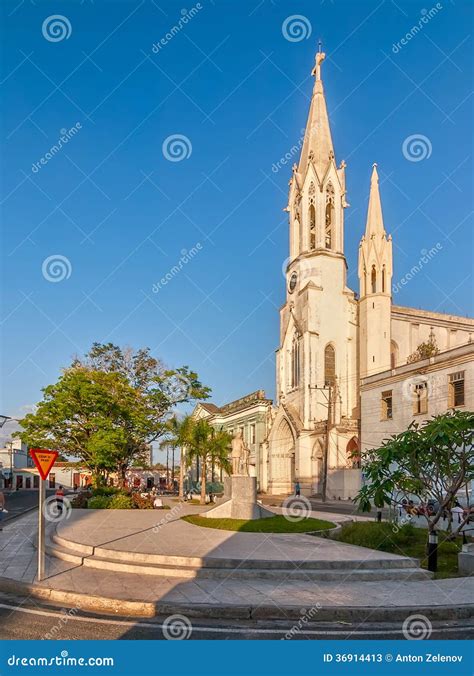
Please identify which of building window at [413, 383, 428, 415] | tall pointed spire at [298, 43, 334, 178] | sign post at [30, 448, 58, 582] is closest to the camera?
sign post at [30, 448, 58, 582]

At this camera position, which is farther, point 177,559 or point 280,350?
point 280,350

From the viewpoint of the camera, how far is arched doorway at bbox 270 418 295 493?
54.8 meters

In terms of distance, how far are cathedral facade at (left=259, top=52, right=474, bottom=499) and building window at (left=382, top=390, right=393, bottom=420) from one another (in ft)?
31.5

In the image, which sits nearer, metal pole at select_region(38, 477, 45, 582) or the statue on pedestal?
metal pole at select_region(38, 477, 45, 582)

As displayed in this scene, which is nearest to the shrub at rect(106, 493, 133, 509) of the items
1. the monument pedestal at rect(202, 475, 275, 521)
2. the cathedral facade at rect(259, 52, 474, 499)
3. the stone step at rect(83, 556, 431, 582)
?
the monument pedestal at rect(202, 475, 275, 521)

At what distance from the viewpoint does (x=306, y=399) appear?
172 ft

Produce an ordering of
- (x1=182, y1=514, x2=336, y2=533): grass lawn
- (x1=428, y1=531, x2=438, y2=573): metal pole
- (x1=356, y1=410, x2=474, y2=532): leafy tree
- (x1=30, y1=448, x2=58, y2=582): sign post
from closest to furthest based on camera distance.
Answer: (x1=30, y1=448, x2=58, y2=582): sign post → (x1=428, y1=531, x2=438, y2=573): metal pole → (x1=356, y1=410, x2=474, y2=532): leafy tree → (x1=182, y1=514, x2=336, y2=533): grass lawn

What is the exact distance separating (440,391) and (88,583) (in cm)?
2642

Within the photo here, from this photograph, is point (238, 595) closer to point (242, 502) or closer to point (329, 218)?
point (242, 502)

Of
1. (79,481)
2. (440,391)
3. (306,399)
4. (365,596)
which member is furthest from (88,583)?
(79,481)

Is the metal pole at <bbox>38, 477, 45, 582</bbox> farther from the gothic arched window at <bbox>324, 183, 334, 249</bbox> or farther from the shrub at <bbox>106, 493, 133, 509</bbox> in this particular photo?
the gothic arched window at <bbox>324, 183, 334, 249</bbox>

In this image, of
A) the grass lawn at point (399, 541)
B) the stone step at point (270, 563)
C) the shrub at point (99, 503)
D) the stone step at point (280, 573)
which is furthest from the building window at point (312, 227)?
the stone step at point (280, 573)

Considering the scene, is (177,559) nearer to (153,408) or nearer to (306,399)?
(153,408)

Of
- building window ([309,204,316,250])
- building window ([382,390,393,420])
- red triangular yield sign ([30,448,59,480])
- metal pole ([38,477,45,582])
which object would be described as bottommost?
metal pole ([38,477,45,582])
